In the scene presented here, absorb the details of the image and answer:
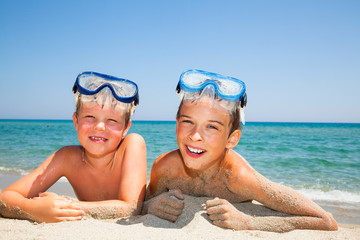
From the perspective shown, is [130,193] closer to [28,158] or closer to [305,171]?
[305,171]

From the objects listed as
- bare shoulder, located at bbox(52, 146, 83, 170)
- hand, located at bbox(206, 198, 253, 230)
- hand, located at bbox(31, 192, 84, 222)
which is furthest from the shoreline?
hand, located at bbox(31, 192, 84, 222)

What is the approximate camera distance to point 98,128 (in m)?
2.70

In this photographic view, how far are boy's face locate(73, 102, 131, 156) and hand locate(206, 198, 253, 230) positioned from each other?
1174 mm

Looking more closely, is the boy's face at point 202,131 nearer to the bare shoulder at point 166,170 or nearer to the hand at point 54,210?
the bare shoulder at point 166,170

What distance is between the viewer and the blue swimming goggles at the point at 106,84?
291cm

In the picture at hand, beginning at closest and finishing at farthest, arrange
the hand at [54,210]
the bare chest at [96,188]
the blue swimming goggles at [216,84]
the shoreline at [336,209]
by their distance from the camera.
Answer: the hand at [54,210], the blue swimming goggles at [216,84], the bare chest at [96,188], the shoreline at [336,209]

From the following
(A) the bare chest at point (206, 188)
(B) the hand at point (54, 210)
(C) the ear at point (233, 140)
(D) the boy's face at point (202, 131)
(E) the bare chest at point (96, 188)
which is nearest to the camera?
(B) the hand at point (54, 210)

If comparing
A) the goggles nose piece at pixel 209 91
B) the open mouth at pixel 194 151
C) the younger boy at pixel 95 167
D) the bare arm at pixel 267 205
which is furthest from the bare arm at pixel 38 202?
the goggles nose piece at pixel 209 91

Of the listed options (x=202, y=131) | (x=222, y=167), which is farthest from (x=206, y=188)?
(x=202, y=131)

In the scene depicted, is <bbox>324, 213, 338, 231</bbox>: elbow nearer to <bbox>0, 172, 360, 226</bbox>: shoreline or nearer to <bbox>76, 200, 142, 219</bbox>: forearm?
<bbox>0, 172, 360, 226</bbox>: shoreline

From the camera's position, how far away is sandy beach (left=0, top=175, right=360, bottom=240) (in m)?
2.03

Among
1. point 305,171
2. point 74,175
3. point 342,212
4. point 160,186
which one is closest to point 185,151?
point 160,186

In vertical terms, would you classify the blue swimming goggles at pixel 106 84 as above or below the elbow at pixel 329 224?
above

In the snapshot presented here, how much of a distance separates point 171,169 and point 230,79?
1.16 m
